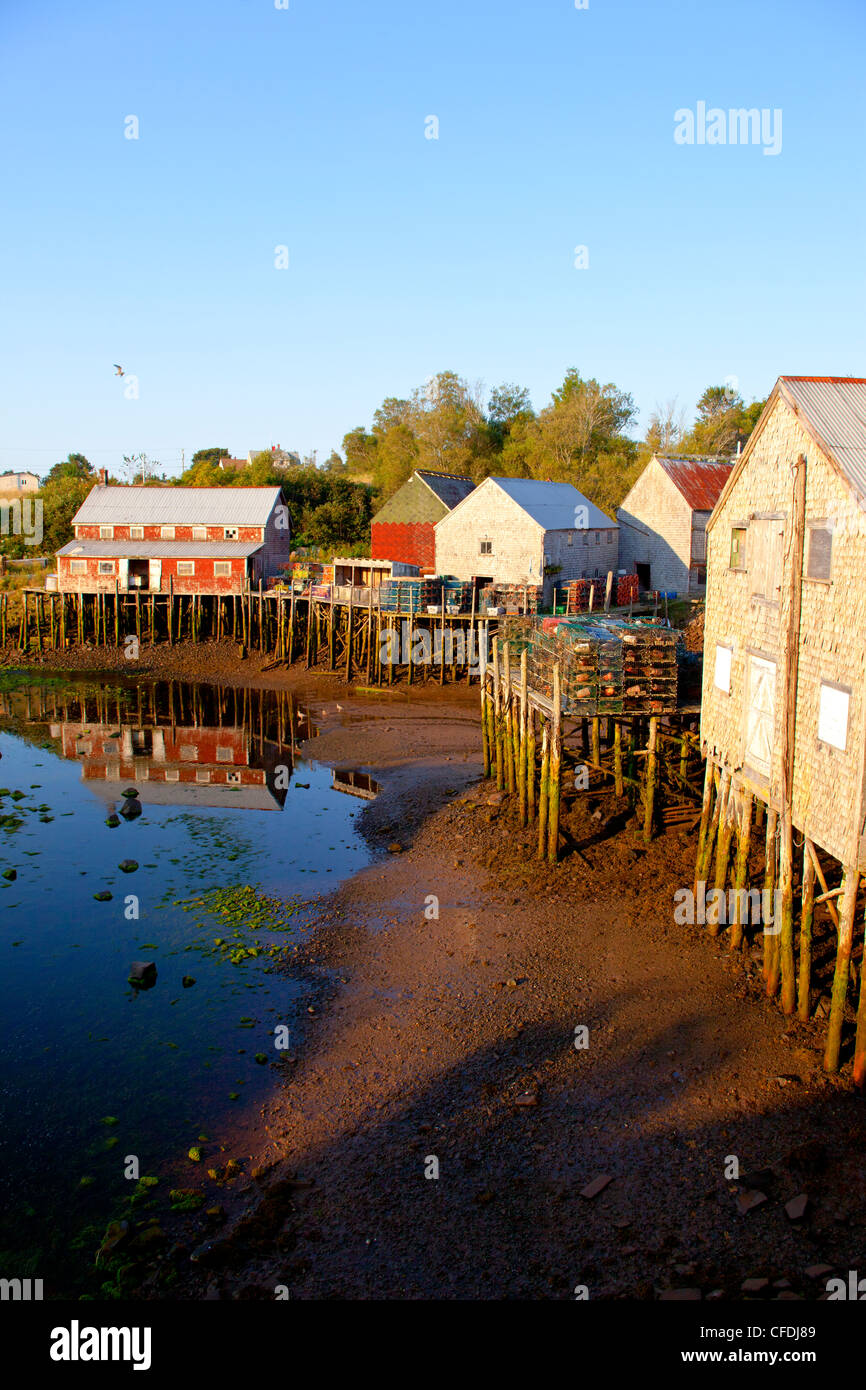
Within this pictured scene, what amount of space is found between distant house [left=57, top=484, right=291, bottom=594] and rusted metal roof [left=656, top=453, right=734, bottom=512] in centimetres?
2101

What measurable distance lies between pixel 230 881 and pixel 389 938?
15.8 feet

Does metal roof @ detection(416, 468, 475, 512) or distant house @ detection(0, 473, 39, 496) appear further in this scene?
distant house @ detection(0, 473, 39, 496)

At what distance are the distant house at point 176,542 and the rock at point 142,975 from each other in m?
33.9

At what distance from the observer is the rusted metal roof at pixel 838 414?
37.5 ft

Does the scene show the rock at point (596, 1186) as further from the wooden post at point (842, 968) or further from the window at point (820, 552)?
the window at point (820, 552)

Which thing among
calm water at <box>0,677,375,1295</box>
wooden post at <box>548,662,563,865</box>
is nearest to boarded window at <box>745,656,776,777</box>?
wooden post at <box>548,662,563,865</box>

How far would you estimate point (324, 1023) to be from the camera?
44.8ft

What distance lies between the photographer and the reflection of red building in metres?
26.6

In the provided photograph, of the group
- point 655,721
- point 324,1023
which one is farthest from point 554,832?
point 324,1023

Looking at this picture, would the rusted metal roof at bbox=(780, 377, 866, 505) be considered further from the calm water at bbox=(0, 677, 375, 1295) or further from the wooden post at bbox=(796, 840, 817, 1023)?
the calm water at bbox=(0, 677, 375, 1295)

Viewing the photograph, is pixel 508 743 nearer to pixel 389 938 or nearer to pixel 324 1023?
pixel 389 938

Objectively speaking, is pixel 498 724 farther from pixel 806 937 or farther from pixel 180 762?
pixel 806 937

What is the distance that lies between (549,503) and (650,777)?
89.5ft

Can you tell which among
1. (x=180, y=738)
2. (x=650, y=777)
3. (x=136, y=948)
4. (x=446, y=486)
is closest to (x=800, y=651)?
(x=650, y=777)
